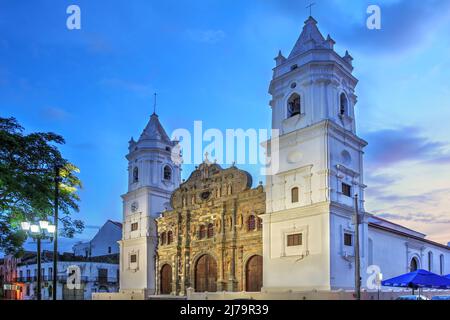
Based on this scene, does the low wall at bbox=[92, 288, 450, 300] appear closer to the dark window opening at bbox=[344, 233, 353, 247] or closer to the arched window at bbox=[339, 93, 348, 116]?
the dark window opening at bbox=[344, 233, 353, 247]

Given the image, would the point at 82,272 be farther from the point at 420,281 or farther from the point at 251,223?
the point at 420,281

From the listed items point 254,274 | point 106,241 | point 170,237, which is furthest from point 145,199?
point 106,241

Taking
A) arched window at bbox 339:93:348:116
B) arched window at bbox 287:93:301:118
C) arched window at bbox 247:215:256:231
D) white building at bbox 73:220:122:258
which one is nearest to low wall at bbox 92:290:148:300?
arched window at bbox 247:215:256:231

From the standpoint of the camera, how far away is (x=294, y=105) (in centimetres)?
3253

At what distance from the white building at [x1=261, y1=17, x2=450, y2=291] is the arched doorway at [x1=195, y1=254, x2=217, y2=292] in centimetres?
728

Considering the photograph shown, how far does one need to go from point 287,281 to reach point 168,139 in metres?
22.2

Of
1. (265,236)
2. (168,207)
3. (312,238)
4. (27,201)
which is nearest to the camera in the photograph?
(27,201)

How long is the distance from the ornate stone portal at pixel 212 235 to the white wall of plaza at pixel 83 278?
38.8 ft

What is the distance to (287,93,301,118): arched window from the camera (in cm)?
3209

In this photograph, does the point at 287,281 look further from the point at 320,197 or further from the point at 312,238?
the point at 320,197

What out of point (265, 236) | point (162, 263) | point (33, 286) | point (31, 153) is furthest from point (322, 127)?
point (33, 286)

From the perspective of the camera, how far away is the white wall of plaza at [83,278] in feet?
165

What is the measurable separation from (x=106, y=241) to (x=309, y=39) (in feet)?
130

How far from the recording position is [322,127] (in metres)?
29.6
